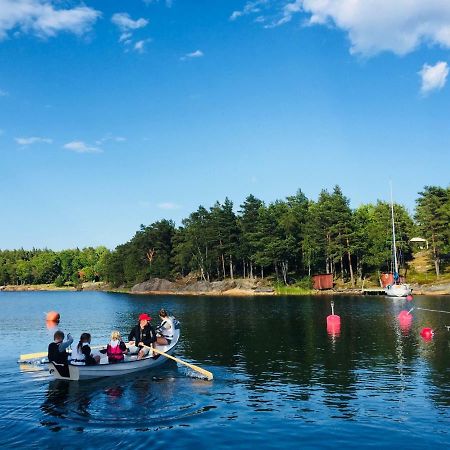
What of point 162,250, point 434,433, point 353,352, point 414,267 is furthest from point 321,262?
point 434,433

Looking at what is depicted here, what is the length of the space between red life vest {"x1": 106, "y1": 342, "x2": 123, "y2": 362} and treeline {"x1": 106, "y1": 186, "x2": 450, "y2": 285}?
261ft

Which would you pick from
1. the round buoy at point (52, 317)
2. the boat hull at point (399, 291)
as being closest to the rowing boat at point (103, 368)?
the round buoy at point (52, 317)

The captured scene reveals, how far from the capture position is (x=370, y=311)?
59250 mm

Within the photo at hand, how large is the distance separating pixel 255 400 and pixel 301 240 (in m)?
95.0

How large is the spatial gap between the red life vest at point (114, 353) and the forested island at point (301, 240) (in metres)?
79.6

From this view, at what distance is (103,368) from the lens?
24688 millimetres

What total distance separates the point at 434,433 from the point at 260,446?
6.43 m

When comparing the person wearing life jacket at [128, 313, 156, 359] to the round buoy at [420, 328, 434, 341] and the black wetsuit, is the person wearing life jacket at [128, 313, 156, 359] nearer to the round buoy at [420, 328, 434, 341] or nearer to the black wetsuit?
the black wetsuit

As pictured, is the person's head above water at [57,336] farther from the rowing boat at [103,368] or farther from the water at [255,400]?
the water at [255,400]

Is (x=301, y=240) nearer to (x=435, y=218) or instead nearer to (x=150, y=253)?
(x=435, y=218)

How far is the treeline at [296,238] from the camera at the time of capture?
10031 cm

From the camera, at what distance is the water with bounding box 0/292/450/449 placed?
16453 millimetres

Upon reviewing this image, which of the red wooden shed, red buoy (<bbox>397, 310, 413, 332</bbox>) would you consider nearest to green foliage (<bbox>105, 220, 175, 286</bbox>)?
the red wooden shed

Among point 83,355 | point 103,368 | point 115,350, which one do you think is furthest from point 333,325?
point 83,355
